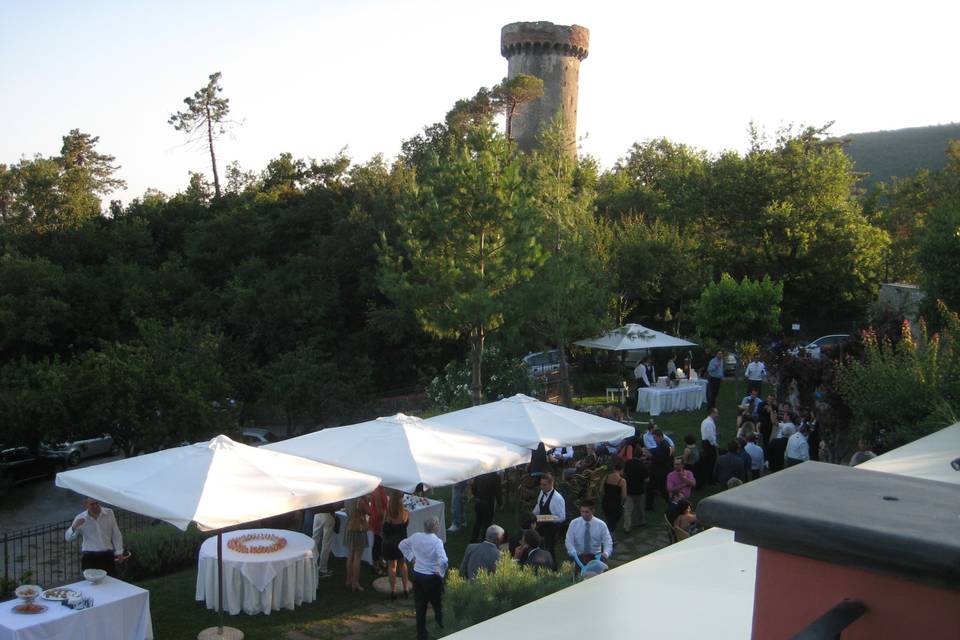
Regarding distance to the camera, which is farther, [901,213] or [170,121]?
[170,121]

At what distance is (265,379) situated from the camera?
3000 centimetres

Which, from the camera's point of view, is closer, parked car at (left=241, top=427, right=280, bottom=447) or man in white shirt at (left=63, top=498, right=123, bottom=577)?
man in white shirt at (left=63, top=498, right=123, bottom=577)

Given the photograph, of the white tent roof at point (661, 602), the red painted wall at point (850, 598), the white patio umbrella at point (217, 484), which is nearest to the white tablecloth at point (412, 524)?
the white patio umbrella at point (217, 484)

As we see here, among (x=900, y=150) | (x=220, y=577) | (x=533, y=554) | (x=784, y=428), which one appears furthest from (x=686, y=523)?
(x=900, y=150)

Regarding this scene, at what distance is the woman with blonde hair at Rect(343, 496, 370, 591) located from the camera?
11375 mm

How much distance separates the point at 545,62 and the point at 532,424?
4802 centimetres

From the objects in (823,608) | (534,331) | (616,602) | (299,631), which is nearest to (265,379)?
(534,331)

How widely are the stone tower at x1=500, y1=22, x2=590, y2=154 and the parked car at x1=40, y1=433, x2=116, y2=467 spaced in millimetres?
31967

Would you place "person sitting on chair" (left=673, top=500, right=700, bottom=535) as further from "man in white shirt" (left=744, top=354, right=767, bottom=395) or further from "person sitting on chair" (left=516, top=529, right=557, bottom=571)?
"man in white shirt" (left=744, top=354, right=767, bottom=395)

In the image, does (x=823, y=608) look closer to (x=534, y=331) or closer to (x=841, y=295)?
(x=534, y=331)

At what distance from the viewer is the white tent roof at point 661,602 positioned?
4.18m

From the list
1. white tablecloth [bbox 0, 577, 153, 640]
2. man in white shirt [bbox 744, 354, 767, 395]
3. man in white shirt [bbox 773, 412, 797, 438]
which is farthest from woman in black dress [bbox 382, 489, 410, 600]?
man in white shirt [bbox 744, 354, 767, 395]

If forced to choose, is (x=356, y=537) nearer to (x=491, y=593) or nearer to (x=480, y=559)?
(x=480, y=559)

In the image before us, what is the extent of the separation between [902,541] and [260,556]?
9.53m
